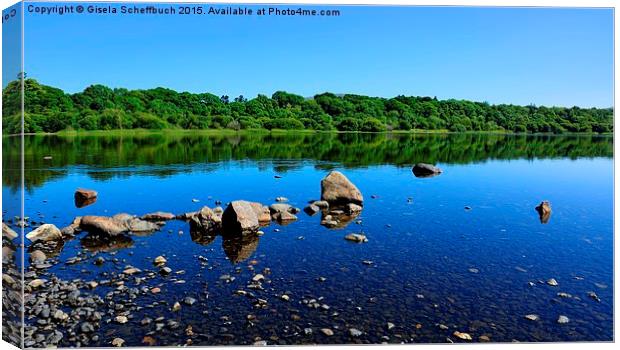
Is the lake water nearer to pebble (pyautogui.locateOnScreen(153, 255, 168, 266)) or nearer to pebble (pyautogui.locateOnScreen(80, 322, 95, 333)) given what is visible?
pebble (pyautogui.locateOnScreen(80, 322, 95, 333))

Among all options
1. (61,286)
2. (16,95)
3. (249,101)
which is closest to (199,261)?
(61,286)

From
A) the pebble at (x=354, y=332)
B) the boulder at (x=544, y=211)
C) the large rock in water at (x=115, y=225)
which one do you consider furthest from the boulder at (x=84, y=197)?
the boulder at (x=544, y=211)

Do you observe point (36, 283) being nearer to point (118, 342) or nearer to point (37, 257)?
point (37, 257)

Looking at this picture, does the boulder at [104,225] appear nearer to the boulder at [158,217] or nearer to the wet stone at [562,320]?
the boulder at [158,217]

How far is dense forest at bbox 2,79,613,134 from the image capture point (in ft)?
76.6

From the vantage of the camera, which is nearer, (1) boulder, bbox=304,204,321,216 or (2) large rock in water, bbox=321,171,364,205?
(1) boulder, bbox=304,204,321,216

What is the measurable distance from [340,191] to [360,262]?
7.02m

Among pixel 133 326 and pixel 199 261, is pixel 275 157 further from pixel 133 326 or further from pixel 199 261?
pixel 133 326

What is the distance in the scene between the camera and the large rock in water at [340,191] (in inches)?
714

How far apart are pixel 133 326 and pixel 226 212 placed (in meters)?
6.42

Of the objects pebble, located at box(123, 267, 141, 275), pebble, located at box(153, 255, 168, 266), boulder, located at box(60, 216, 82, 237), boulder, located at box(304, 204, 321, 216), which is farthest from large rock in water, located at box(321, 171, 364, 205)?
pebble, located at box(123, 267, 141, 275)

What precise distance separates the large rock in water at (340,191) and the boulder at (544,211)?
5.64 meters

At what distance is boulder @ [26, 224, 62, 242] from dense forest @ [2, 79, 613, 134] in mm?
9004

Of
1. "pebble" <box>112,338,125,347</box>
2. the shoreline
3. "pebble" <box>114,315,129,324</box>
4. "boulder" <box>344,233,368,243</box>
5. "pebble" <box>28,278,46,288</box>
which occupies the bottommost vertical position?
"pebble" <box>112,338,125,347</box>
